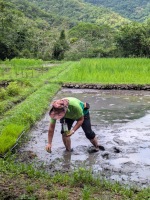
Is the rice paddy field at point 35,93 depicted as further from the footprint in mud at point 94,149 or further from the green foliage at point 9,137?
the footprint in mud at point 94,149

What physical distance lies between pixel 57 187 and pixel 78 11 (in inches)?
2929

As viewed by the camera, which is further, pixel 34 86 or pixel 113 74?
pixel 113 74

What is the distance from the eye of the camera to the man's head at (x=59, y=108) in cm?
539

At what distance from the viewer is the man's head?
539 cm

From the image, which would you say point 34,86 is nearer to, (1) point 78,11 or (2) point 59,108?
(2) point 59,108

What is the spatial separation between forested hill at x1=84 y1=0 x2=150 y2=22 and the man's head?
73900 mm

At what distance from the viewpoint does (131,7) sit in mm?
84375

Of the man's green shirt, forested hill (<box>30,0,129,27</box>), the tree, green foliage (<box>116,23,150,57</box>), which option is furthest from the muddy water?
forested hill (<box>30,0,129,27</box>)

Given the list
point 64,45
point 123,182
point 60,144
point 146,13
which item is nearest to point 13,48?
point 64,45

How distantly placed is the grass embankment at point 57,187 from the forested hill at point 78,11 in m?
59.7

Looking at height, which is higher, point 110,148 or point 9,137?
point 9,137

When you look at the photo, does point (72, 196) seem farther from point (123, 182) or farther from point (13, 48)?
point (13, 48)

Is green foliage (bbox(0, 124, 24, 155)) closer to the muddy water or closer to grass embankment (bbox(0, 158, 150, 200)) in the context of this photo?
the muddy water

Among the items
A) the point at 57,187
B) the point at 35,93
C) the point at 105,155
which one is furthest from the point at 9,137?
the point at 35,93
